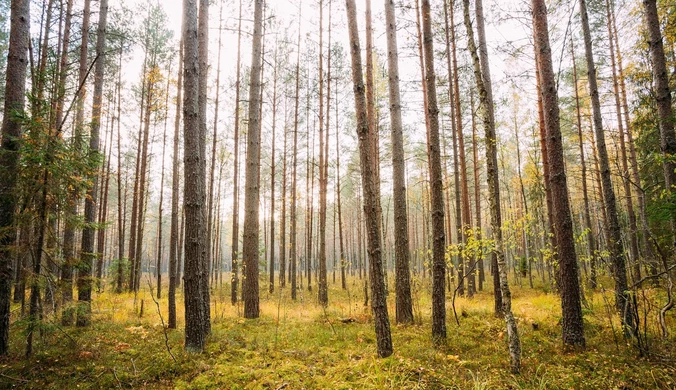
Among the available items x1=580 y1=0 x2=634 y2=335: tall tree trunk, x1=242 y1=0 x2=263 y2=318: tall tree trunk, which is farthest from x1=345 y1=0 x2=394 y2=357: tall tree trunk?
x1=242 y1=0 x2=263 y2=318: tall tree trunk

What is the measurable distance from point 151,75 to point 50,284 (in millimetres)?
9474

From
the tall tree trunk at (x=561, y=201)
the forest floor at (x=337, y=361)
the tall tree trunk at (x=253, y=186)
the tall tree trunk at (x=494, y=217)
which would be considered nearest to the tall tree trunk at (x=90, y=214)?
the forest floor at (x=337, y=361)

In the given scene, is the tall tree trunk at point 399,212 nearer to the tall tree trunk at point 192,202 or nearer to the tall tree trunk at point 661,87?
the tall tree trunk at point 192,202

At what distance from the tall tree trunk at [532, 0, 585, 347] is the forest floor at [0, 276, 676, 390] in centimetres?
44

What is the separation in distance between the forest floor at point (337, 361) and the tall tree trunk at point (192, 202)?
53cm

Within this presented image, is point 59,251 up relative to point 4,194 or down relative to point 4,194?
down

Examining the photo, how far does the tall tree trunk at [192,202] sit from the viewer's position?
5895 millimetres

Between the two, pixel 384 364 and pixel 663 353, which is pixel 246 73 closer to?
pixel 384 364

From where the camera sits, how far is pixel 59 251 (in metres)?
5.94

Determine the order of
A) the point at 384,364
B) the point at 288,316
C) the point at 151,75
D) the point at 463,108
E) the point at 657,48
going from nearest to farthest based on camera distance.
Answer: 1. the point at 384,364
2. the point at 657,48
3. the point at 288,316
4. the point at 151,75
5. the point at 463,108

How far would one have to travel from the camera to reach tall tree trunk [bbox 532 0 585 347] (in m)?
5.57

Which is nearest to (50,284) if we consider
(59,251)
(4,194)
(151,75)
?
(59,251)

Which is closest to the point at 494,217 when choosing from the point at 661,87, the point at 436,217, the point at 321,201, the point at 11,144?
the point at 436,217

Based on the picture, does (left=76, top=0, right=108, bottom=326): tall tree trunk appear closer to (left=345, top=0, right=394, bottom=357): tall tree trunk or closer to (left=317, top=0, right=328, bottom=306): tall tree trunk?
(left=345, top=0, right=394, bottom=357): tall tree trunk
